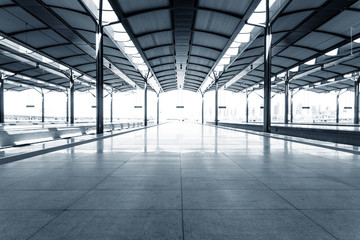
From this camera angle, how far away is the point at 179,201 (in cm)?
288

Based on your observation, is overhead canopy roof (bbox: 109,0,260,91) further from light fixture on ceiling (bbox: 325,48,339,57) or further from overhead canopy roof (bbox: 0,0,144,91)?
light fixture on ceiling (bbox: 325,48,339,57)

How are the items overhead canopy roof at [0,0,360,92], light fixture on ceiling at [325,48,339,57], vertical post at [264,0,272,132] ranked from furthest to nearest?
light fixture on ceiling at [325,48,339,57] → vertical post at [264,0,272,132] → overhead canopy roof at [0,0,360,92]

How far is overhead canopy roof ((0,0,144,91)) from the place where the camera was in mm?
12242

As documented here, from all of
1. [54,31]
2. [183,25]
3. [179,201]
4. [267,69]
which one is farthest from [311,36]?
[54,31]

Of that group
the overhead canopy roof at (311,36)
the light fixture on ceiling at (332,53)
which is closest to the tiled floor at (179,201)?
the overhead canopy roof at (311,36)

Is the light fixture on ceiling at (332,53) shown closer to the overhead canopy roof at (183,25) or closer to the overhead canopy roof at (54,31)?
the overhead canopy roof at (183,25)

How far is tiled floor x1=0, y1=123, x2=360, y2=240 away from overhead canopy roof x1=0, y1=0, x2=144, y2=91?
10.8 metres

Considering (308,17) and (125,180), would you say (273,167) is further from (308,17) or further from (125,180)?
(308,17)

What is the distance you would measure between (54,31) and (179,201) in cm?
1700

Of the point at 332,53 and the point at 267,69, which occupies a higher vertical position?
the point at 332,53

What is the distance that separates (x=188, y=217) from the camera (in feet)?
7.99

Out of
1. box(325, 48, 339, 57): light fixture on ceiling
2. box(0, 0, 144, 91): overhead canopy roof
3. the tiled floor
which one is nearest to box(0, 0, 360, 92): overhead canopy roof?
box(0, 0, 144, 91): overhead canopy roof

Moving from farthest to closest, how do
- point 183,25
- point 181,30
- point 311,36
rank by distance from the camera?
point 311,36, point 181,30, point 183,25

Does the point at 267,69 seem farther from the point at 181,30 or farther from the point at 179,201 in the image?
the point at 179,201
